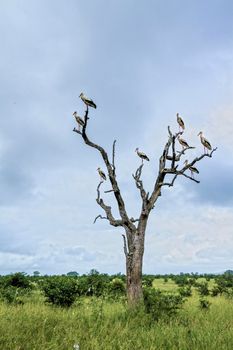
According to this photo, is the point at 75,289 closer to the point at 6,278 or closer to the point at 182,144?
the point at 182,144

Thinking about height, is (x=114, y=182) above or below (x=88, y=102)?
below

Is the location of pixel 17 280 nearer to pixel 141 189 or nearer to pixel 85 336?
pixel 141 189

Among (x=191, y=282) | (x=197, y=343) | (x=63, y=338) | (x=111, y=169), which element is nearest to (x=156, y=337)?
(x=197, y=343)

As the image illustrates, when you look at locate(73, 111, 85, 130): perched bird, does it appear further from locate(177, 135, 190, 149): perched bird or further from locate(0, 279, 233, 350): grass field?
locate(0, 279, 233, 350): grass field

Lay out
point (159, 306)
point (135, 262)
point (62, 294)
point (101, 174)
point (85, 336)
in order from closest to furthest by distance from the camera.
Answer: point (85, 336)
point (159, 306)
point (135, 262)
point (101, 174)
point (62, 294)

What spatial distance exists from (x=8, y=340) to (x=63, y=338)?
1.03 meters

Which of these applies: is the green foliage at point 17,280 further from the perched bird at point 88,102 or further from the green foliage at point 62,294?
the perched bird at point 88,102

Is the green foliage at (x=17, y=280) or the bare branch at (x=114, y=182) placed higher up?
the bare branch at (x=114, y=182)

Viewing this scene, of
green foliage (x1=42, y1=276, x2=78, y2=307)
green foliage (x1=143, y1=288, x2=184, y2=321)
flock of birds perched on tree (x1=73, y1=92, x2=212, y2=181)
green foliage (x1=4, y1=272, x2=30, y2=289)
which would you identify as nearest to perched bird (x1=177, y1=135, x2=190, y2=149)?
flock of birds perched on tree (x1=73, y1=92, x2=212, y2=181)

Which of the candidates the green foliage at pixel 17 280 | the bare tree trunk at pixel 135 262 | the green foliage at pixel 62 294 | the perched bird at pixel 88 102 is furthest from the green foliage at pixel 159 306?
the green foliage at pixel 17 280

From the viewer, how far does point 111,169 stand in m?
16.0

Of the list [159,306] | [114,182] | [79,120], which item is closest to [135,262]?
[159,306]

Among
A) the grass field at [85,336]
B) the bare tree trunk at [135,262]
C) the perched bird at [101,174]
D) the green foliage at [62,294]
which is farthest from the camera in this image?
the green foliage at [62,294]

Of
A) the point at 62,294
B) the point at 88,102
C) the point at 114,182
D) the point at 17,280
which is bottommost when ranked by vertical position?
the point at 62,294
